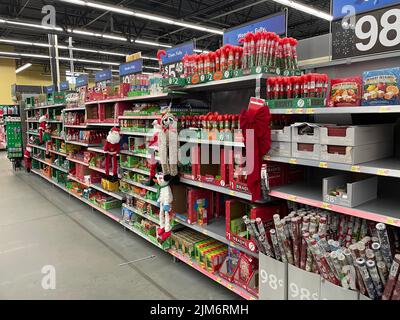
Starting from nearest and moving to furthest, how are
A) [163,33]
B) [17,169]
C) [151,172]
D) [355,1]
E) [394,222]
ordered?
[394,222]
[355,1]
[151,172]
[17,169]
[163,33]

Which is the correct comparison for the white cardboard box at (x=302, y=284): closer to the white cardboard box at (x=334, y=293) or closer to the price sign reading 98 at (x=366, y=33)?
the white cardboard box at (x=334, y=293)

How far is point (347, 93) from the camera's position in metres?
2.03

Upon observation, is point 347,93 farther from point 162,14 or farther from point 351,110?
point 162,14

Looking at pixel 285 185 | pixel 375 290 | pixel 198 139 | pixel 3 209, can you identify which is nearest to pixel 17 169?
pixel 3 209

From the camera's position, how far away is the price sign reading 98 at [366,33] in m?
2.24

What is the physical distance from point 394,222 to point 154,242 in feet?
9.55

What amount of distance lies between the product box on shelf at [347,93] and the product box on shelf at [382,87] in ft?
0.21

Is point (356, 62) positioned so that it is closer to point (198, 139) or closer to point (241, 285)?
point (198, 139)

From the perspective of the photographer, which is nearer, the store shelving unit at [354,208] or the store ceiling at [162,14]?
the store shelving unit at [354,208]

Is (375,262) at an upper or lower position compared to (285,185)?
lower

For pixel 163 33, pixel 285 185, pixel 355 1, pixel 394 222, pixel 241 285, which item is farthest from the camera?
pixel 163 33

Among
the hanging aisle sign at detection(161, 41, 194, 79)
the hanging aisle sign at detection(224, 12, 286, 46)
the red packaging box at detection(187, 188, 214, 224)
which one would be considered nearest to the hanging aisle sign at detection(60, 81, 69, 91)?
the hanging aisle sign at detection(161, 41, 194, 79)

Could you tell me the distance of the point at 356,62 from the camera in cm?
256

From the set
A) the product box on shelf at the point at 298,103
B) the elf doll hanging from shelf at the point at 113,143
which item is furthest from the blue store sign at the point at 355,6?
the elf doll hanging from shelf at the point at 113,143
